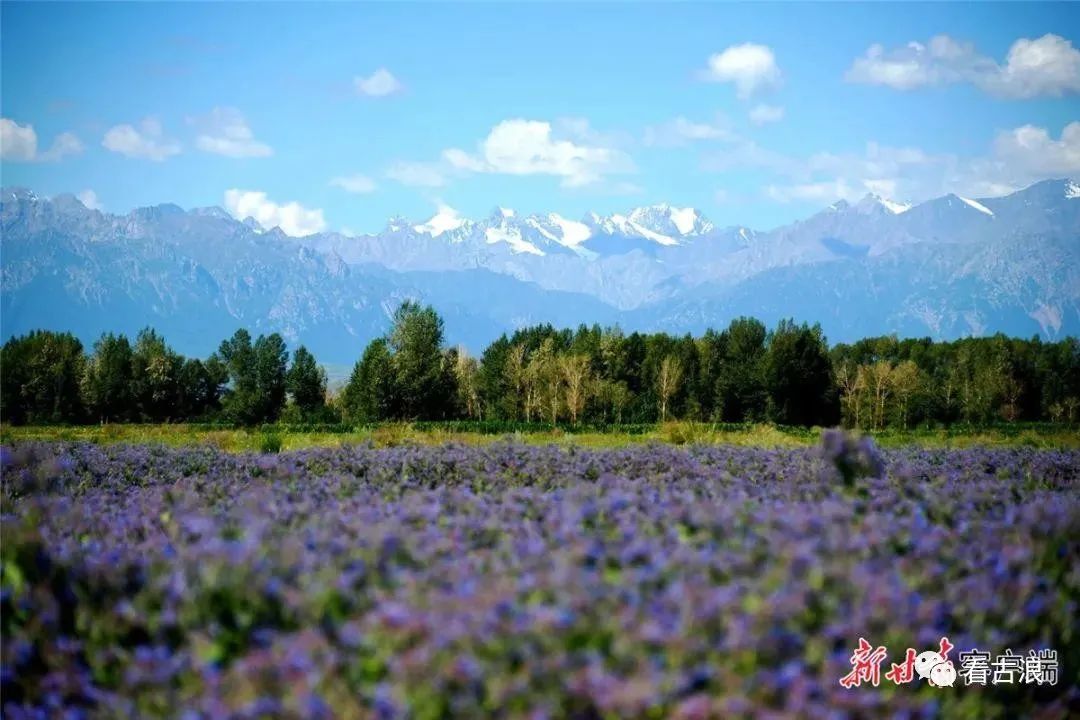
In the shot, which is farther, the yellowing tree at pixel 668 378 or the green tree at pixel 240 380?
the yellowing tree at pixel 668 378

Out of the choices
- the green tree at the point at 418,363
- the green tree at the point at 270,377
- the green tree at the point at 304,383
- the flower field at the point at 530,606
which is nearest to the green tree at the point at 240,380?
the green tree at the point at 270,377

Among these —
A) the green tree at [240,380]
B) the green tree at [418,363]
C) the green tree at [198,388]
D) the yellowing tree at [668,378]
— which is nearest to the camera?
the green tree at [418,363]

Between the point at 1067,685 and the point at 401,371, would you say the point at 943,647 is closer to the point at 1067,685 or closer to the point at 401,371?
the point at 1067,685

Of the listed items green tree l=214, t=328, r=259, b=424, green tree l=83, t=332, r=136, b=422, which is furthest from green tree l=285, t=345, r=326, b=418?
green tree l=83, t=332, r=136, b=422

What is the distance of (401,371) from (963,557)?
62.6 meters

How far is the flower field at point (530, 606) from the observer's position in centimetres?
292

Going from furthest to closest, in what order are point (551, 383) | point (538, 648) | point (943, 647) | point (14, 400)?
point (551, 383) < point (14, 400) < point (943, 647) < point (538, 648)

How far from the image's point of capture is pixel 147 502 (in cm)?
669

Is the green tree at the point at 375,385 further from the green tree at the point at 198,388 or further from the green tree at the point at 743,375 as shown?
the green tree at the point at 743,375

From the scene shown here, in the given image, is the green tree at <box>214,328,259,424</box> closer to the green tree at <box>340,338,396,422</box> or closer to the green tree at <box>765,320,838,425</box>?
the green tree at <box>340,338,396,422</box>

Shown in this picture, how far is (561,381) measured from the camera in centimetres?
7719

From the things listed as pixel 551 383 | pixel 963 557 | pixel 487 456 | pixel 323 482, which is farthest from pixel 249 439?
pixel 551 383

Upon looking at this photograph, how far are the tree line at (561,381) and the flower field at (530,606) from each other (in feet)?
192

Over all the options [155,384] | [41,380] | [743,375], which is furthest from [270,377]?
[743,375]
